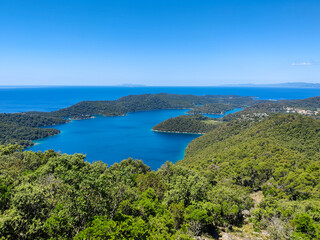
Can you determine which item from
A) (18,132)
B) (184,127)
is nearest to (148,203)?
(184,127)

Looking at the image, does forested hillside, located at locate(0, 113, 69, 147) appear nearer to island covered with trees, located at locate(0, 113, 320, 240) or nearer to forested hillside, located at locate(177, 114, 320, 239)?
island covered with trees, located at locate(0, 113, 320, 240)

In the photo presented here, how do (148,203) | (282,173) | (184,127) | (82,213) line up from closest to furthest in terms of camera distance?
(82,213) → (148,203) → (282,173) → (184,127)

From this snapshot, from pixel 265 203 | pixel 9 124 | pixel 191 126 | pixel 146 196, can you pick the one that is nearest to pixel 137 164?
pixel 146 196

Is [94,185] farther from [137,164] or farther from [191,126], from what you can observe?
[191,126]

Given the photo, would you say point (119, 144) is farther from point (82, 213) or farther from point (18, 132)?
point (82, 213)

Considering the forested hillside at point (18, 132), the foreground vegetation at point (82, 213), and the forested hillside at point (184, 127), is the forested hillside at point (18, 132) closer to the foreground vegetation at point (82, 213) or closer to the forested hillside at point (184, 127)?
the forested hillside at point (184, 127)

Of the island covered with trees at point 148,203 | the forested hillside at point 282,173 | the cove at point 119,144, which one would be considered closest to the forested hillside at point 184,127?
the cove at point 119,144

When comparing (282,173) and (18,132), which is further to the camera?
(18,132)

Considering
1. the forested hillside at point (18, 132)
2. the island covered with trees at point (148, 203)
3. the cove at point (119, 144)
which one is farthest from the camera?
the forested hillside at point (18, 132)
